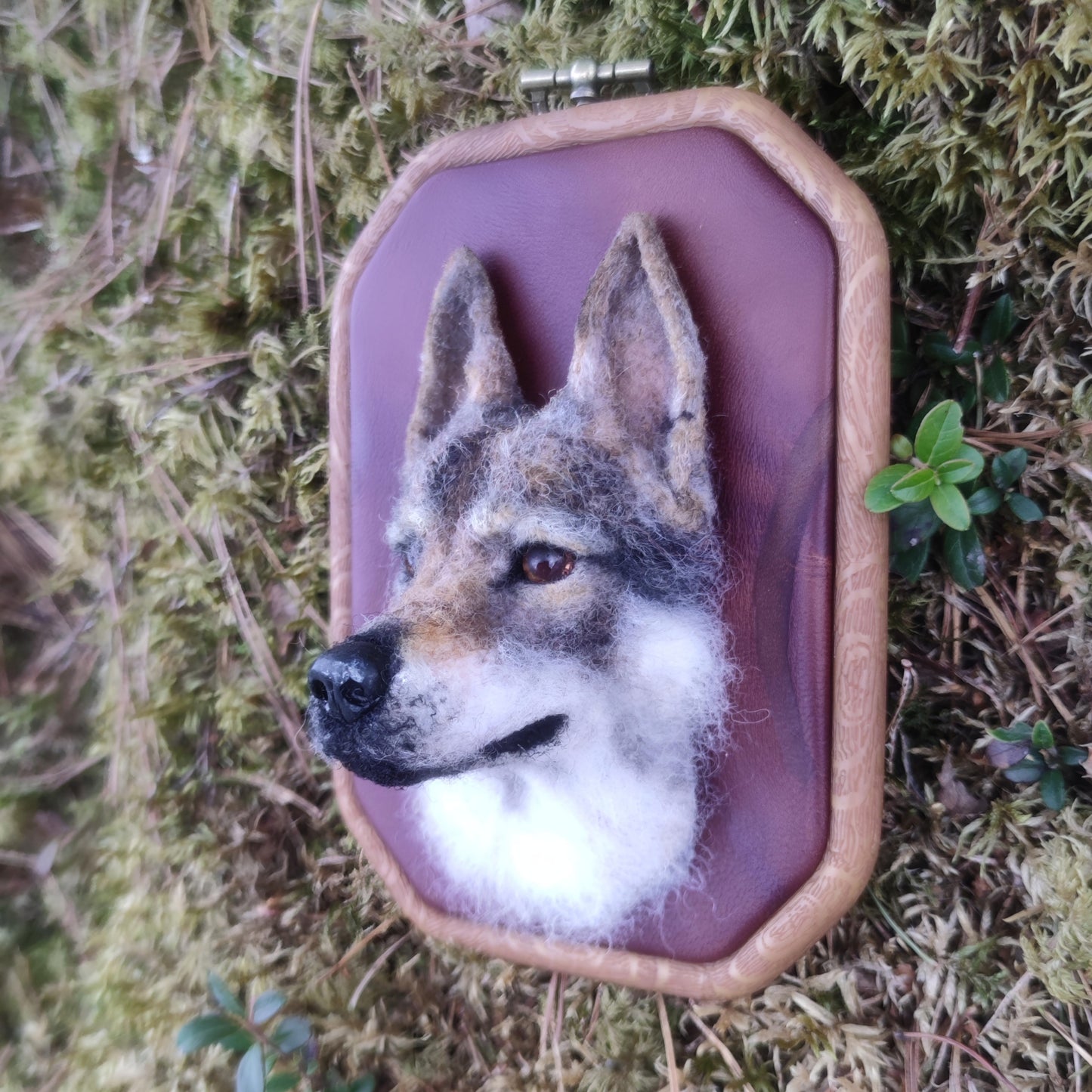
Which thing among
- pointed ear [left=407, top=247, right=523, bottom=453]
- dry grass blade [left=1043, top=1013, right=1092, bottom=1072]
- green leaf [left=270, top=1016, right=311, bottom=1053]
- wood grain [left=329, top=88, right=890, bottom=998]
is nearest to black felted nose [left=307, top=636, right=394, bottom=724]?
pointed ear [left=407, top=247, right=523, bottom=453]

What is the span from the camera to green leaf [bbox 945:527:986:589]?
0.88m

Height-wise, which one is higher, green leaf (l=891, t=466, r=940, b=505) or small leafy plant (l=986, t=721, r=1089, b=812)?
green leaf (l=891, t=466, r=940, b=505)

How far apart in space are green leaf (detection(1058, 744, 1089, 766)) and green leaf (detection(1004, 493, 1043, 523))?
237 mm

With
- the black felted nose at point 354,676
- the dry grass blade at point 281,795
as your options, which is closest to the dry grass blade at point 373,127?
the black felted nose at point 354,676

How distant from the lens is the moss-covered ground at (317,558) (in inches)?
34.8

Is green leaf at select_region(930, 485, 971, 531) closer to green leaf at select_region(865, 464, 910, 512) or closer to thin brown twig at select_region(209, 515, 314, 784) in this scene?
green leaf at select_region(865, 464, 910, 512)

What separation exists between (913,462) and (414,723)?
54 centimetres

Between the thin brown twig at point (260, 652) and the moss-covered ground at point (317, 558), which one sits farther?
the thin brown twig at point (260, 652)

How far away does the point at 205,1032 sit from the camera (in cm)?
104

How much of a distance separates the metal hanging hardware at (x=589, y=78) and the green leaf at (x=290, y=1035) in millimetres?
1190

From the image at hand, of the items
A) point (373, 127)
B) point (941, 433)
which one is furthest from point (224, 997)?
point (373, 127)

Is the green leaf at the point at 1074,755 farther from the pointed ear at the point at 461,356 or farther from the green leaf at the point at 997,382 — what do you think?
the pointed ear at the point at 461,356

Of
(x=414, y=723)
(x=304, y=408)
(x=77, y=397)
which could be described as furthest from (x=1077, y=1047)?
(x=77, y=397)

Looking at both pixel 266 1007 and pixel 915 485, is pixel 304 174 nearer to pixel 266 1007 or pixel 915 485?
pixel 915 485
